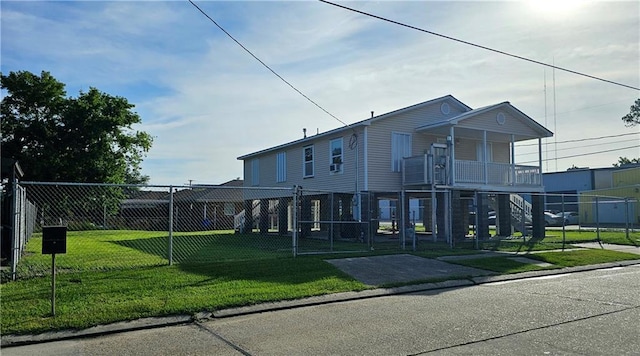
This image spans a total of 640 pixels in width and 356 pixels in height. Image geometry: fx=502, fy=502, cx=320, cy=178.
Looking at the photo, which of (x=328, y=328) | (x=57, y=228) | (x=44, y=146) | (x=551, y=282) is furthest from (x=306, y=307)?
(x=44, y=146)

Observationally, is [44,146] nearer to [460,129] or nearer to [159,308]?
[460,129]

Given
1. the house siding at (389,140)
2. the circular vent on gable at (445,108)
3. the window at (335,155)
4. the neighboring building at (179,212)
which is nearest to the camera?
the house siding at (389,140)

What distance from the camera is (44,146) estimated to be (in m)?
30.9

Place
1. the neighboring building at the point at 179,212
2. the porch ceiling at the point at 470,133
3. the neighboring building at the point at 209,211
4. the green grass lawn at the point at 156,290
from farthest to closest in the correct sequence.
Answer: the neighboring building at the point at 209,211 → the neighboring building at the point at 179,212 → the porch ceiling at the point at 470,133 → the green grass lawn at the point at 156,290

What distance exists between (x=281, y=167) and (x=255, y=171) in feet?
11.7

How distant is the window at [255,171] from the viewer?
99.9ft

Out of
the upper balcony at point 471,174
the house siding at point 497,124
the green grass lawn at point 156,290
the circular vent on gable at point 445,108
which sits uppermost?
the circular vent on gable at point 445,108

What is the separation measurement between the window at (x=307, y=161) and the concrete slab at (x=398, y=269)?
11883mm

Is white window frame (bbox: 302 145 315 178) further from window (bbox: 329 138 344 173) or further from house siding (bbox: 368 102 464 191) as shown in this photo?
house siding (bbox: 368 102 464 191)

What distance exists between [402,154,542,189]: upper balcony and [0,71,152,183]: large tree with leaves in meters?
20.7

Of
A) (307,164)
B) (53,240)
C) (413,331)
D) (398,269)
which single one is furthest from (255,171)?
(413,331)

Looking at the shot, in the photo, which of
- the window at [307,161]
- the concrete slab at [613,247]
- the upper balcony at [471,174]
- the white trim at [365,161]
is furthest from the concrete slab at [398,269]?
the window at [307,161]

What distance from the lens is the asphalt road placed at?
587cm

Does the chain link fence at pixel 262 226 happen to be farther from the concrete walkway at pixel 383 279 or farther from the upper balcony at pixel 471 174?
the concrete walkway at pixel 383 279
